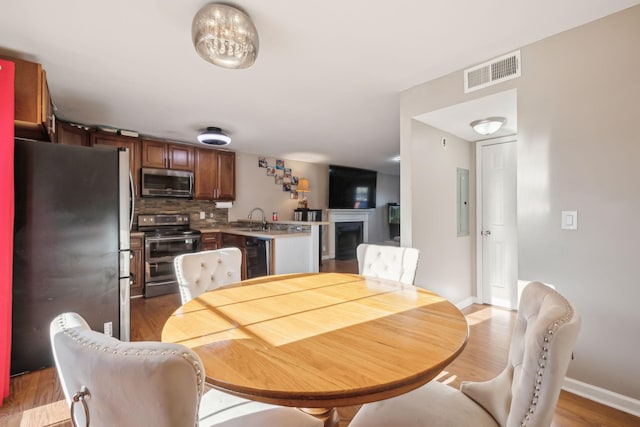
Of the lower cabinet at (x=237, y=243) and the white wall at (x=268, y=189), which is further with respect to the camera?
the white wall at (x=268, y=189)

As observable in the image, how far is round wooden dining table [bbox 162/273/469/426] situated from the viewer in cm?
73

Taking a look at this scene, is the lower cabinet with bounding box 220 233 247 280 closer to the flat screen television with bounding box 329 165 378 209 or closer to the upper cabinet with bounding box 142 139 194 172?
the upper cabinet with bounding box 142 139 194 172

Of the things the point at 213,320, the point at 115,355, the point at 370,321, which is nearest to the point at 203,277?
the point at 213,320

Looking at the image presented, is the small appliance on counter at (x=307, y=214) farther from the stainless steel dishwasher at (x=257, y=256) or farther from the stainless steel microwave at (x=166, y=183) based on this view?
the stainless steel microwave at (x=166, y=183)

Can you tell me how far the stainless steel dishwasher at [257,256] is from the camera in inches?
147

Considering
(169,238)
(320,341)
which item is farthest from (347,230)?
(320,341)

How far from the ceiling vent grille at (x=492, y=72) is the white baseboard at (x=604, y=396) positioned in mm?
2106

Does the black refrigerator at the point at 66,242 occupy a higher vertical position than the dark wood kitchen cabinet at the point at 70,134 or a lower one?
lower

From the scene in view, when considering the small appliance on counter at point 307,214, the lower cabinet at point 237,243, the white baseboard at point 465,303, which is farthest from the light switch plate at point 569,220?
the small appliance on counter at point 307,214

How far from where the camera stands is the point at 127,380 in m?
0.51

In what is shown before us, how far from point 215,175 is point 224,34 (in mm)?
3713

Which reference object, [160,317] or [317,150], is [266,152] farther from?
[160,317]

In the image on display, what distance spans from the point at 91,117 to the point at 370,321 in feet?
13.9

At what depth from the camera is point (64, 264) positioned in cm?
217
